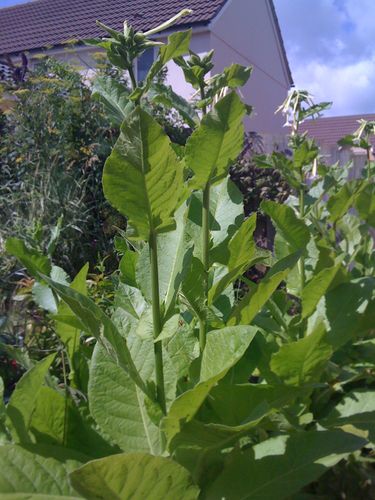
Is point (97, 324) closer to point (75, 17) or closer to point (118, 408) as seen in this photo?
point (118, 408)

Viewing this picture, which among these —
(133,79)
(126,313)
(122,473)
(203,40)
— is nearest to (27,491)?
(122,473)

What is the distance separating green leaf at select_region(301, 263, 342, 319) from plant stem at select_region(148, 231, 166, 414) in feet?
1.58

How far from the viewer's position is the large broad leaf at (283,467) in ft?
3.15

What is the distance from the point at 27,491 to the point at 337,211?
4.18ft

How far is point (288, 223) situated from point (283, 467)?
0.62 m

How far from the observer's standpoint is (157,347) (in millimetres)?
959

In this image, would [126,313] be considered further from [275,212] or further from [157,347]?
[275,212]

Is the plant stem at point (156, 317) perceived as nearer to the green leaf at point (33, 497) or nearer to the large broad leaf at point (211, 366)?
the large broad leaf at point (211, 366)

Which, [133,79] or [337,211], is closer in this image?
[133,79]

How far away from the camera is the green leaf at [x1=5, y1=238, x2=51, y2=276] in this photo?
1186mm

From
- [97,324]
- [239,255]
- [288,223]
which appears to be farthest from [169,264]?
[288,223]

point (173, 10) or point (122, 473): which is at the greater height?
point (173, 10)

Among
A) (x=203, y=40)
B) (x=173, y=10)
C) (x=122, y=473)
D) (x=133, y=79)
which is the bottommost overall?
(x=122, y=473)

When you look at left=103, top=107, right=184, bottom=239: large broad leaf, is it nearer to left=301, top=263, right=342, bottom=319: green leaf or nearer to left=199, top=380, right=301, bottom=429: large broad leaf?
left=199, top=380, right=301, bottom=429: large broad leaf
